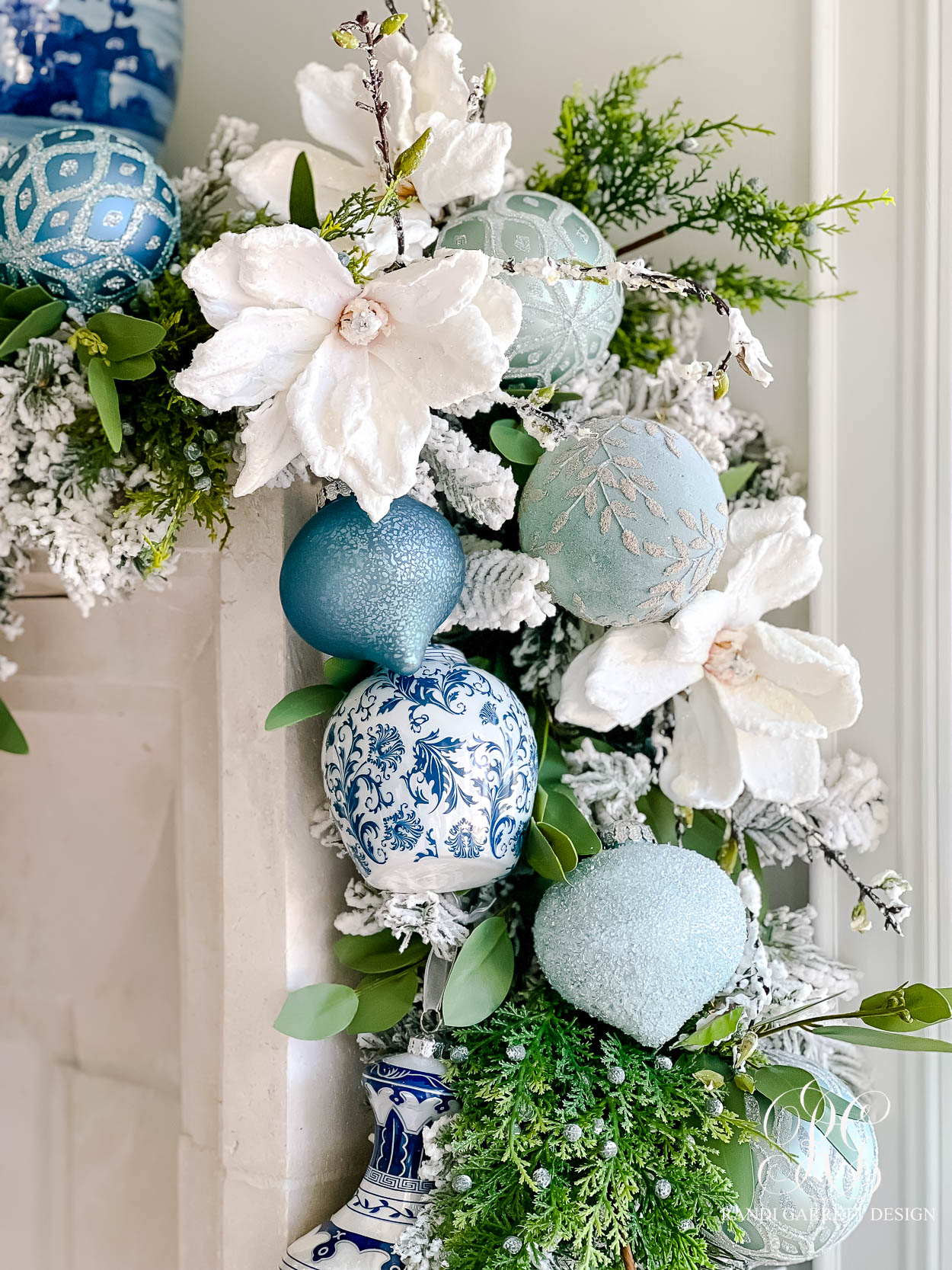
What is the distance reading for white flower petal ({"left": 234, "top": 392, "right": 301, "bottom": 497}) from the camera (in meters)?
0.54

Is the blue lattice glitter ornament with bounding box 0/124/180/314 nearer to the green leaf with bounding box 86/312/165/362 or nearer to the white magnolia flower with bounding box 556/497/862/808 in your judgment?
the green leaf with bounding box 86/312/165/362

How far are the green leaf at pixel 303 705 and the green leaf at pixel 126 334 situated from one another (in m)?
0.24

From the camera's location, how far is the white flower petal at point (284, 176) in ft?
2.24

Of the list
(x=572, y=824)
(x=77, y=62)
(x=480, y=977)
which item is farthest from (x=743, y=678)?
(x=77, y=62)

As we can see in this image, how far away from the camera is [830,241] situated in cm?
74

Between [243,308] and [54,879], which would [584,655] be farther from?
[54,879]

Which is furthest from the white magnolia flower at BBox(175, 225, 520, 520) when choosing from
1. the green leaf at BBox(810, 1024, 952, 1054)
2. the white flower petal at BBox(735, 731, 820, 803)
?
the green leaf at BBox(810, 1024, 952, 1054)

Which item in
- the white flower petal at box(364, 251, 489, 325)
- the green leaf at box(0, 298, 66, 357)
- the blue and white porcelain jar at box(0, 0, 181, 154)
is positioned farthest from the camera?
the blue and white porcelain jar at box(0, 0, 181, 154)

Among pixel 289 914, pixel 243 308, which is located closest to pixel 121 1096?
pixel 289 914

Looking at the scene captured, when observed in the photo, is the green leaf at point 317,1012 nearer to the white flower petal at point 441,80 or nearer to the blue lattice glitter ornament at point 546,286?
the blue lattice glitter ornament at point 546,286

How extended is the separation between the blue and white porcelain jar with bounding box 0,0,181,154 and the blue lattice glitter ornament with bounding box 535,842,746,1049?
0.67 metres

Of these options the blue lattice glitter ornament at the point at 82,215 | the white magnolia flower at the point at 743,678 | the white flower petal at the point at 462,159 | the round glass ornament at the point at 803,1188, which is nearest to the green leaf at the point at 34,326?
the blue lattice glitter ornament at the point at 82,215

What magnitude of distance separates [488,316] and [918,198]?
394 mm

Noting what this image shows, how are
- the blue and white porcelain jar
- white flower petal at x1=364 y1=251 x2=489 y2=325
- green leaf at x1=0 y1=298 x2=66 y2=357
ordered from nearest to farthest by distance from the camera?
white flower petal at x1=364 y1=251 x2=489 y2=325 → green leaf at x1=0 y1=298 x2=66 y2=357 → the blue and white porcelain jar
